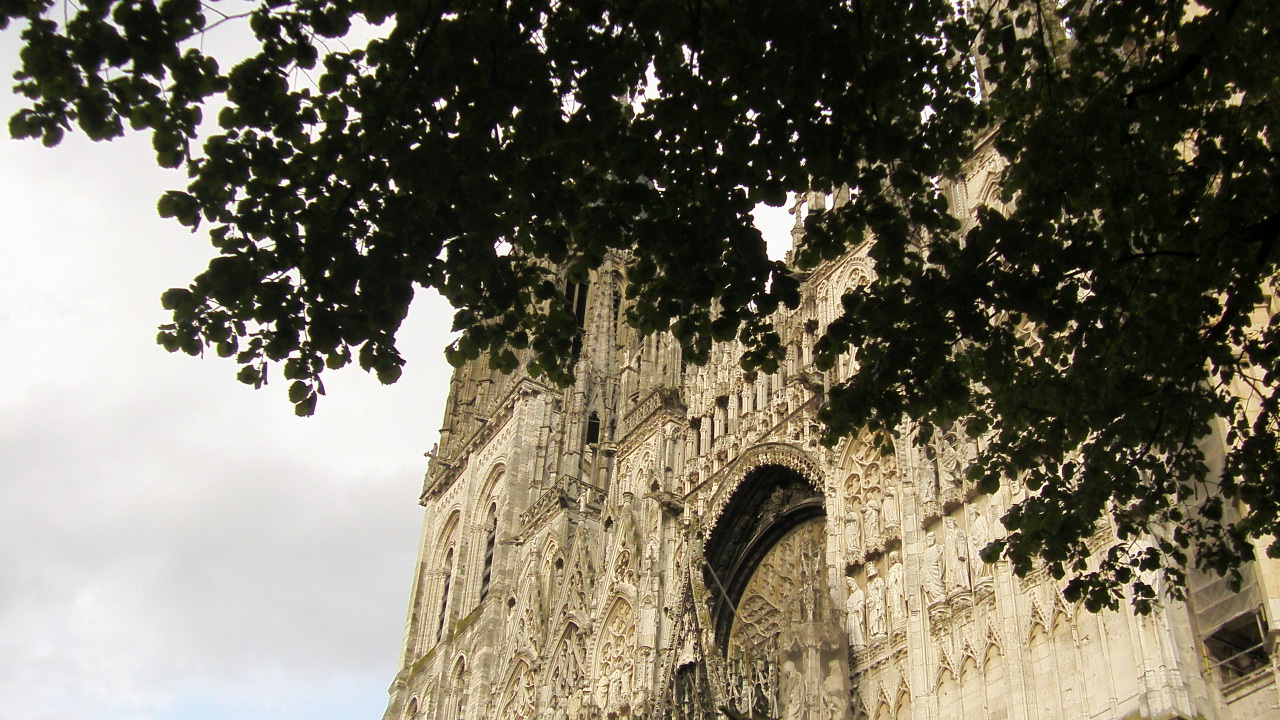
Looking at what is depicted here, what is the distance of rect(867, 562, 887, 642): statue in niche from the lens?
691 inches

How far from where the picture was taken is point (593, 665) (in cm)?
2398

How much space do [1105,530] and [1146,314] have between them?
5.90 meters

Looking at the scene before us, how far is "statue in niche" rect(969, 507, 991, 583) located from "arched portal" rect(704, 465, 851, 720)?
2455 millimetres

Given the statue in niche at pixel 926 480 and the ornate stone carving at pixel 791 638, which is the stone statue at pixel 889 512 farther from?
the ornate stone carving at pixel 791 638

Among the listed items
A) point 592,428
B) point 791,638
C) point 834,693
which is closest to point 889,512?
point 791,638

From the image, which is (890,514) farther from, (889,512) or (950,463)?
(950,463)

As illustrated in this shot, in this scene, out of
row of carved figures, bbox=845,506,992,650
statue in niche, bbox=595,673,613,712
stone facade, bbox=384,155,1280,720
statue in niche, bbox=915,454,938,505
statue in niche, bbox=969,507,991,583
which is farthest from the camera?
statue in niche, bbox=595,673,613,712

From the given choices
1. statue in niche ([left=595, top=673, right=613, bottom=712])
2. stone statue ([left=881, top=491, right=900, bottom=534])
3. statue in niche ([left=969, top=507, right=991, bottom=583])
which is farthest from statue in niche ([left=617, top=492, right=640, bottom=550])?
statue in niche ([left=969, top=507, right=991, bottom=583])

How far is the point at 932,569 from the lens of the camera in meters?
16.9

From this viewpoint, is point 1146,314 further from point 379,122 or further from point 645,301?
point 379,122

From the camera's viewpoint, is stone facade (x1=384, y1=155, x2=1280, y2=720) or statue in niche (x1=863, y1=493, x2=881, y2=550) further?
statue in niche (x1=863, y1=493, x2=881, y2=550)

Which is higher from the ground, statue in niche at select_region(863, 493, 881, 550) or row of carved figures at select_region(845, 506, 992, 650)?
statue in niche at select_region(863, 493, 881, 550)

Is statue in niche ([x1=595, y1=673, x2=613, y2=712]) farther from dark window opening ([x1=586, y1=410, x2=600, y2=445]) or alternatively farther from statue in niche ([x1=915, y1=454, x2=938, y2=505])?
dark window opening ([x1=586, y1=410, x2=600, y2=445])

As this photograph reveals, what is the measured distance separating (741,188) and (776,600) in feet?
45.8
